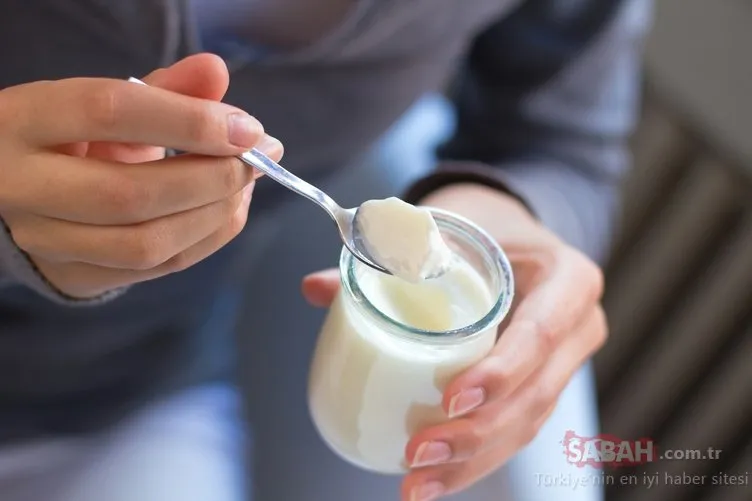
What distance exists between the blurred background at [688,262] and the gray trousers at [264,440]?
39 centimetres

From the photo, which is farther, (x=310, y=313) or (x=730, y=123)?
(x=730, y=123)

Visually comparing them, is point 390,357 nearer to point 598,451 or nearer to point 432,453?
point 432,453

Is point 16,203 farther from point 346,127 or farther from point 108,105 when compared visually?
point 346,127

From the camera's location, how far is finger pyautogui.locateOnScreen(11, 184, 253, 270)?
0.38 meters

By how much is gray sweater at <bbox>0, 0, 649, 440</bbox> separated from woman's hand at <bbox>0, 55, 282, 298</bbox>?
0.05 meters

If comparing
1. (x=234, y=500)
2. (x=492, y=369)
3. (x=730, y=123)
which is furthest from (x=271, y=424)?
(x=730, y=123)

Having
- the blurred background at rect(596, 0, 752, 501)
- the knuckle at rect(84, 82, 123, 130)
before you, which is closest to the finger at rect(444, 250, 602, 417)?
the knuckle at rect(84, 82, 123, 130)

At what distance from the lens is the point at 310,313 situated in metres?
0.76

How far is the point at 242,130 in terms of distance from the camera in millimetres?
358

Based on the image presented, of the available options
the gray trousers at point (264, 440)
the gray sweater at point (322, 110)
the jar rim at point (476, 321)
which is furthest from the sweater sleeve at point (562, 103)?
the jar rim at point (476, 321)

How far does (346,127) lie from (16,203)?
1.11ft

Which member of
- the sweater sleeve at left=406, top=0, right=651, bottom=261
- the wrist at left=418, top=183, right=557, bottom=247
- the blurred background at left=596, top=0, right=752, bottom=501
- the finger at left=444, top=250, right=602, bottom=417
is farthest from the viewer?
the blurred background at left=596, top=0, right=752, bottom=501

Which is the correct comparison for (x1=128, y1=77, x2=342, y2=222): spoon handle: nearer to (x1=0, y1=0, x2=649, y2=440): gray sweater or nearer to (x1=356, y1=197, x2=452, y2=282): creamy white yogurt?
(x1=356, y1=197, x2=452, y2=282): creamy white yogurt

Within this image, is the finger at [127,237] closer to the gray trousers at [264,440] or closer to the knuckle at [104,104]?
the knuckle at [104,104]
